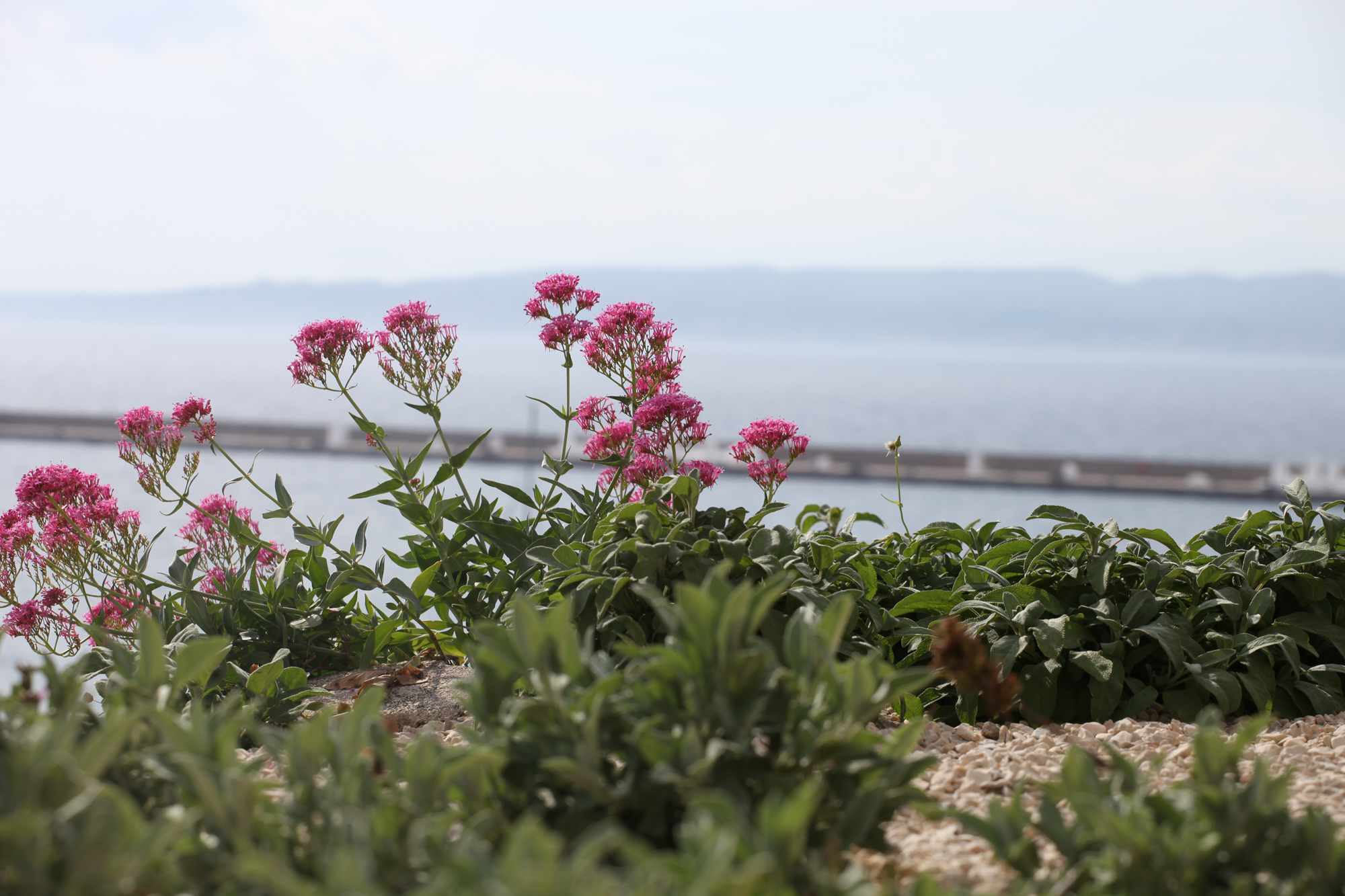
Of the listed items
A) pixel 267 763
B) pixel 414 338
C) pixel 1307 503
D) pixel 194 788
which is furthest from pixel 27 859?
pixel 1307 503

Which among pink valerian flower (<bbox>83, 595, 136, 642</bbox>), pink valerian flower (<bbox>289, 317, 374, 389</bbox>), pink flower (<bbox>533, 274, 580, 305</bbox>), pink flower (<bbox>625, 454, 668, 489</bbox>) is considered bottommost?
pink valerian flower (<bbox>83, 595, 136, 642</bbox>)

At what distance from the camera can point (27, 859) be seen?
2.59ft

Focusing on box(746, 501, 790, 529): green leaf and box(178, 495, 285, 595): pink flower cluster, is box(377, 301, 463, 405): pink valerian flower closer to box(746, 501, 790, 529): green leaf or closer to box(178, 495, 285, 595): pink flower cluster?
box(178, 495, 285, 595): pink flower cluster

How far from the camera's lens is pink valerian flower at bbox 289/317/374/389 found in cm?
204

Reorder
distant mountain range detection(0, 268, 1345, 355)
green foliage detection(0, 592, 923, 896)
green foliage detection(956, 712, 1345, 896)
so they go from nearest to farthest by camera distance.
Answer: green foliage detection(0, 592, 923, 896) → green foliage detection(956, 712, 1345, 896) → distant mountain range detection(0, 268, 1345, 355)

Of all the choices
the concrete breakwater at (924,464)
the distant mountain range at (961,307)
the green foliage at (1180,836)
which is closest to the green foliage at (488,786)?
the green foliage at (1180,836)

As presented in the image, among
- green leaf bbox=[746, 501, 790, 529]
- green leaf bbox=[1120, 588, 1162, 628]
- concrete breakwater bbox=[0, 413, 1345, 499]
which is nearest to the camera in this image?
green leaf bbox=[1120, 588, 1162, 628]

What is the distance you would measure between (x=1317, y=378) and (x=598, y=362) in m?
144

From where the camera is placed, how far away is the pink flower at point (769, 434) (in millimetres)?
2014

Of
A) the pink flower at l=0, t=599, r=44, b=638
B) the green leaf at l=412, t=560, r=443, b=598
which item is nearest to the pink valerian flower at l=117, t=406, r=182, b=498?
the pink flower at l=0, t=599, r=44, b=638

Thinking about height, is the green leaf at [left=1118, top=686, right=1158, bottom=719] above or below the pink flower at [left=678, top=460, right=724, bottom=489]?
below

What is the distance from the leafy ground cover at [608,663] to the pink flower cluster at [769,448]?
0.03 feet

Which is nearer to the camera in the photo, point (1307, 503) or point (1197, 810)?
point (1197, 810)

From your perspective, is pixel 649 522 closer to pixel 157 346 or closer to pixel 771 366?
pixel 771 366
